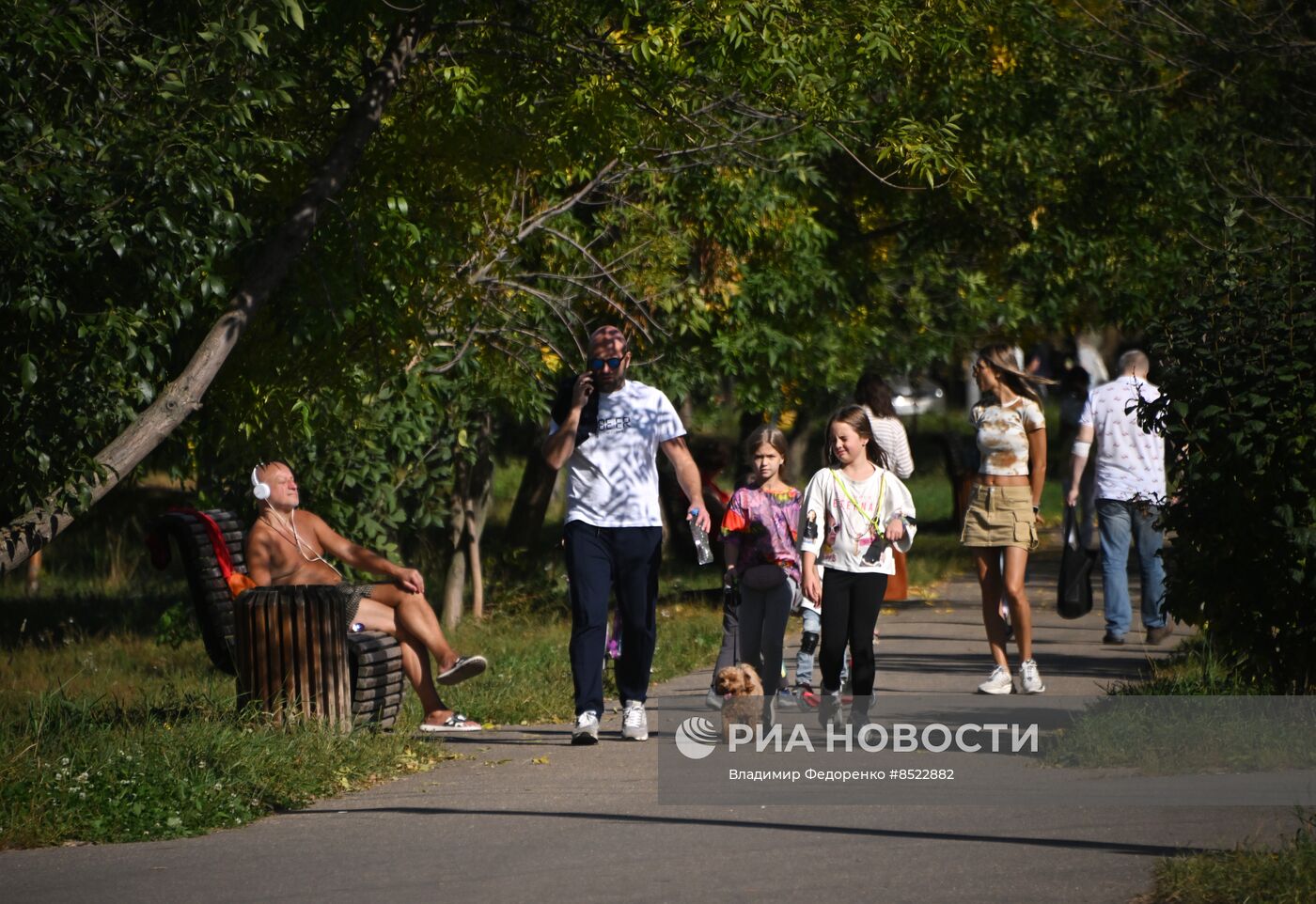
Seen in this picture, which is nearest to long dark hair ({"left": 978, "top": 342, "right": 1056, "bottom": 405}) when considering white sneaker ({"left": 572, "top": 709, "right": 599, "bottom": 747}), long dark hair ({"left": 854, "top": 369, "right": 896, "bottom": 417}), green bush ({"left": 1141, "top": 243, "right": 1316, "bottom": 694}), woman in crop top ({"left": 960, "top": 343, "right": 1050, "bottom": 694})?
woman in crop top ({"left": 960, "top": 343, "right": 1050, "bottom": 694})

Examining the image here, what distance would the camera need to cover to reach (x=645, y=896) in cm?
525

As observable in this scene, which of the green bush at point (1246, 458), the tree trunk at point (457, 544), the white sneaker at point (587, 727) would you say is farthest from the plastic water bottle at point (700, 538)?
the tree trunk at point (457, 544)

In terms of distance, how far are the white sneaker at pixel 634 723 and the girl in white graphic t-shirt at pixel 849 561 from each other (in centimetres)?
81

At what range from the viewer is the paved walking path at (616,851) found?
17.5ft

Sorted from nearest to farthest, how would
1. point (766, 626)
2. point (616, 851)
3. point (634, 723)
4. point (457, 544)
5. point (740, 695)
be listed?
point (616, 851) → point (740, 695) → point (634, 723) → point (766, 626) → point (457, 544)

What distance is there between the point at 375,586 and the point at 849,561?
240cm

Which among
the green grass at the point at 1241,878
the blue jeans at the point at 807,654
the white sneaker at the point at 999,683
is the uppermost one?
the blue jeans at the point at 807,654

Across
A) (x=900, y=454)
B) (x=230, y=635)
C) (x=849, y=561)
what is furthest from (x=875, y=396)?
(x=230, y=635)

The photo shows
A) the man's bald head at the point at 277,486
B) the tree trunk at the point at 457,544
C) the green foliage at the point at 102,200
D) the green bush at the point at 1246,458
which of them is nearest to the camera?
the green foliage at the point at 102,200

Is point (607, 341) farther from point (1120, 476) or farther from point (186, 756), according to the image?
point (1120, 476)

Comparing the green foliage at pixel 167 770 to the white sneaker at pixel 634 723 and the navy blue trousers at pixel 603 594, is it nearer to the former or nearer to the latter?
the navy blue trousers at pixel 603 594

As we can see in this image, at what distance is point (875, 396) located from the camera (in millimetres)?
10914

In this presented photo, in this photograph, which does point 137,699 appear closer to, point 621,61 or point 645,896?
point 621,61

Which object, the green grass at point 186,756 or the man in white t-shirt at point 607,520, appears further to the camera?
the man in white t-shirt at point 607,520
